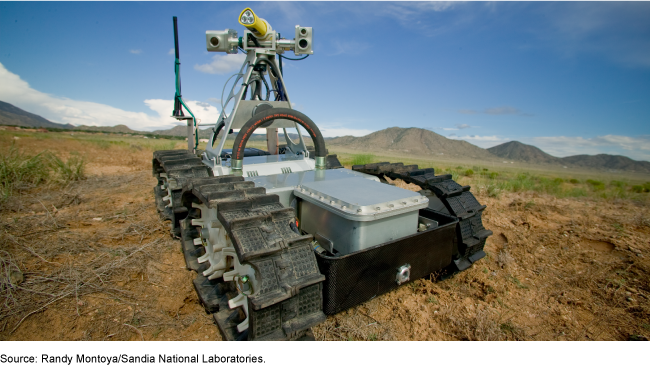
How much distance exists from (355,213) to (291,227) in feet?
1.47

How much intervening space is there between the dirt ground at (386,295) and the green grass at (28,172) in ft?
7.65

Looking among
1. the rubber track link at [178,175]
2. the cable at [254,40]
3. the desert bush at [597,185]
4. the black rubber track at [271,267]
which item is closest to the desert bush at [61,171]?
the rubber track link at [178,175]

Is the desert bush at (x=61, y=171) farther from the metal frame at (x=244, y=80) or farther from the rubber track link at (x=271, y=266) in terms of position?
the rubber track link at (x=271, y=266)

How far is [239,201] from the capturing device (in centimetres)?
210

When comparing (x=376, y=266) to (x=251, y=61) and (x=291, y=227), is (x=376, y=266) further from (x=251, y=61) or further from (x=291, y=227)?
(x=251, y=61)

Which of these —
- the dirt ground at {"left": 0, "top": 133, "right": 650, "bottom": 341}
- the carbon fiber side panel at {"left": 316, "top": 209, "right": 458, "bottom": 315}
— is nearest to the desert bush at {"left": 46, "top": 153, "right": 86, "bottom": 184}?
the dirt ground at {"left": 0, "top": 133, "right": 650, "bottom": 341}

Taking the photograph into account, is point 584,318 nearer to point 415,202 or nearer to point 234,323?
point 415,202

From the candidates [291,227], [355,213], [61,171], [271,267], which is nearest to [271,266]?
[271,267]

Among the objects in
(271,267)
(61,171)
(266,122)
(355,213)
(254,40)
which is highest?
(254,40)

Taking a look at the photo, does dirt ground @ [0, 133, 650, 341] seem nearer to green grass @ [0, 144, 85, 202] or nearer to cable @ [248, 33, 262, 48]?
green grass @ [0, 144, 85, 202]

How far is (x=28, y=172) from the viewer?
6.74m

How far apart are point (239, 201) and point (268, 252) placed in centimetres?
48

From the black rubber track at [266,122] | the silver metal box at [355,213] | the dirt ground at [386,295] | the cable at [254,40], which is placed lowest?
the dirt ground at [386,295]

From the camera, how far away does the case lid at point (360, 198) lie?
2.17 metres
